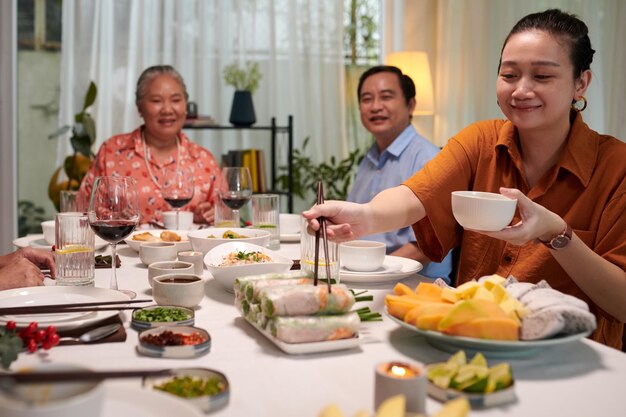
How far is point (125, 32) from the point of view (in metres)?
4.75

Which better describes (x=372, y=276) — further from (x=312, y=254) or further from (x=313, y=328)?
(x=313, y=328)

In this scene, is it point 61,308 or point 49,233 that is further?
point 49,233

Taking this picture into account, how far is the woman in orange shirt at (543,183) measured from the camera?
1.60m

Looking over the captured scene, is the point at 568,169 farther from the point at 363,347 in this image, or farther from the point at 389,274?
the point at 363,347

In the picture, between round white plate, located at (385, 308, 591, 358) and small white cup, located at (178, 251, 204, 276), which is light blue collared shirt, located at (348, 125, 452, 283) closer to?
small white cup, located at (178, 251, 204, 276)

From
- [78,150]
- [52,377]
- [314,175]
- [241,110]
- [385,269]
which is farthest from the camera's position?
[314,175]

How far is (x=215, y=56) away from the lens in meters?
4.93

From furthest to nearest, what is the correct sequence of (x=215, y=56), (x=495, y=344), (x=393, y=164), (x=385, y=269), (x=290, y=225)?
(x=215, y=56) → (x=393, y=164) → (x=290, y=225) → (x=385, y=269) → (x=495, y=344)

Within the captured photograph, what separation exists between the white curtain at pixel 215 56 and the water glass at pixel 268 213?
2.80 metres

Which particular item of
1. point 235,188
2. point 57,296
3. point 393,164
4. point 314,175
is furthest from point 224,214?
point 314,175

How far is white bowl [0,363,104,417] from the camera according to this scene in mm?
663

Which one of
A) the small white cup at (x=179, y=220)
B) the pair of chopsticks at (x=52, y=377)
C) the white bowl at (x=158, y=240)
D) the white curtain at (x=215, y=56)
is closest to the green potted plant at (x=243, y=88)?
the white curtain at (x=215, y=56)

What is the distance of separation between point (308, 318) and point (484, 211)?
1.56 feet

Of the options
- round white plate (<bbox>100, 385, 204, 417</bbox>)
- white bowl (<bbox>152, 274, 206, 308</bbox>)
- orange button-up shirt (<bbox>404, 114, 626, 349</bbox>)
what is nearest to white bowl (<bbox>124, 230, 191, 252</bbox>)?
white bowl (<bbox>152, 274, 206, 308</bbox>)
